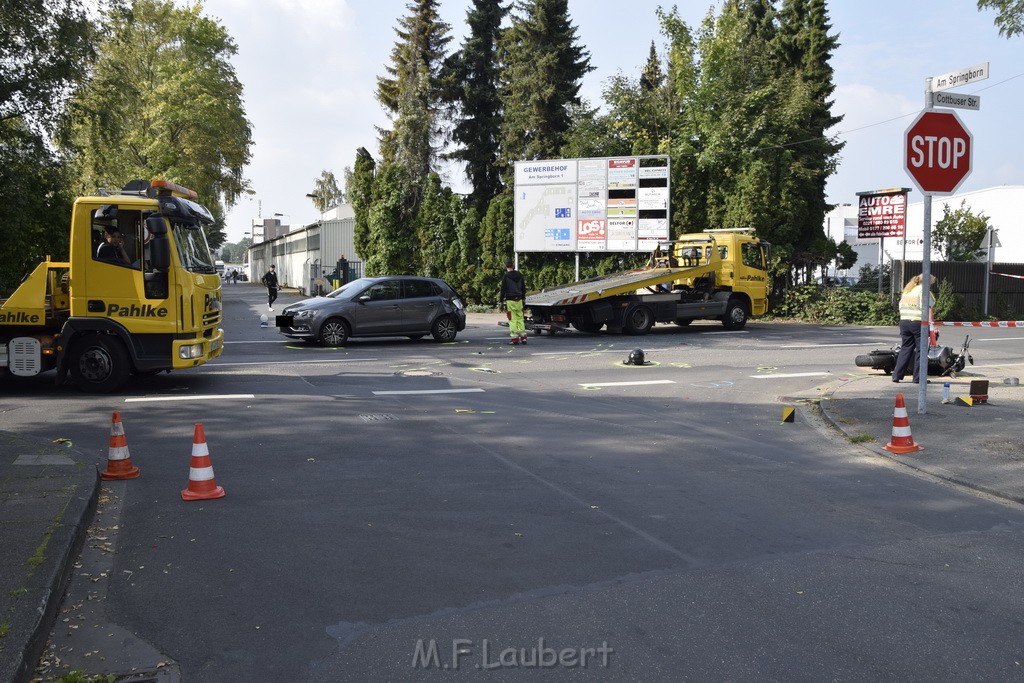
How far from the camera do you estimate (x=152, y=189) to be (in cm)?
1218

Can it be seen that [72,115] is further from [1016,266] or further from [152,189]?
[1016,266]

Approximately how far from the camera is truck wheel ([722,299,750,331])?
80.3 ft

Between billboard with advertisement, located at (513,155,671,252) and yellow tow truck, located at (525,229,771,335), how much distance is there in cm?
408

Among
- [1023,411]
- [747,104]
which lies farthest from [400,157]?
[1023,411]

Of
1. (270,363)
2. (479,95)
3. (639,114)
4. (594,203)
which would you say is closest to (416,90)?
(479,95)

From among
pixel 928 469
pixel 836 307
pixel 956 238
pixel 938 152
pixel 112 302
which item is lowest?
pixel 928 469

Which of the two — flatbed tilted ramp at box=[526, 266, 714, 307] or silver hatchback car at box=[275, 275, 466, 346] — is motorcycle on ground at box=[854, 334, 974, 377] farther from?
silver hatchback car at box=[275, 275, 466, 346]

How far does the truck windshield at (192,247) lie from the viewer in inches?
473

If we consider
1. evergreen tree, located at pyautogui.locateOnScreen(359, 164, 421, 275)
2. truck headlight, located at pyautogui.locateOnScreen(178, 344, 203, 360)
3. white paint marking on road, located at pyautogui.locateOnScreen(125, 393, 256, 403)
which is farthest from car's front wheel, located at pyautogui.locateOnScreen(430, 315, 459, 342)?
evergreen tree, located at pyautogui.locateOnScreen(359, 164, 421, 275)

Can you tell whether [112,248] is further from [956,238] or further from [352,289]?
[956,238]

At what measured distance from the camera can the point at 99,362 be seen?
39.2 ft

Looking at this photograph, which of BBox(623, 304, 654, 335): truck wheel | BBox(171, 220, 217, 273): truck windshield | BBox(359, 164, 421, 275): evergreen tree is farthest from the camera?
BBox(359, 164, 421, 275): evergreen tree

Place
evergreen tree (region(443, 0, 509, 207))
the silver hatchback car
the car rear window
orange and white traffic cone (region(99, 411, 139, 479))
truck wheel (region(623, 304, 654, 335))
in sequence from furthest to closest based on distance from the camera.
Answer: evergreen tree (region(443, 0, 509, 207))
truck wheel (region(623, 304, 654, 335))
the car rear window
the silver hatchback car
orange and white traffic cone (region(99, 411, 139, 479))

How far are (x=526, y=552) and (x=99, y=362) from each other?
8.69 meters
